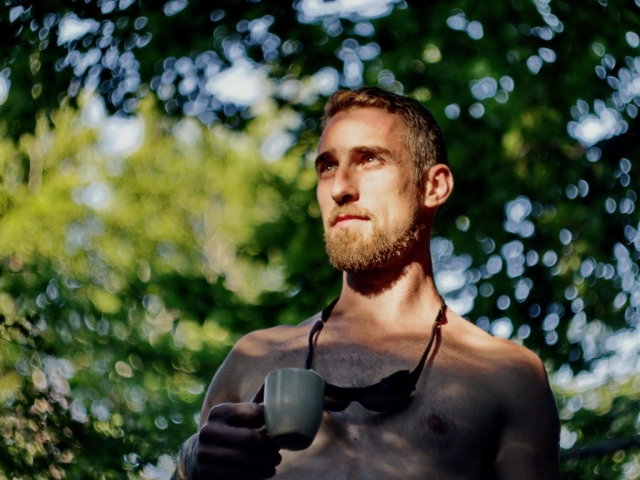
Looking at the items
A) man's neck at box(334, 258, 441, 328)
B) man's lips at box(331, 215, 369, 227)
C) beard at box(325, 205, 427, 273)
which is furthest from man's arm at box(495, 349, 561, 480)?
man's lips at box(331, 215, 369, 227)

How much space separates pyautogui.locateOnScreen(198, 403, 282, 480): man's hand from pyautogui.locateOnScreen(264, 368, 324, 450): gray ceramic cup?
6cm

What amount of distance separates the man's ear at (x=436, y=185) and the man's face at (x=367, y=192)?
72mm

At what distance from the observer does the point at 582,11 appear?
5484 millimetres

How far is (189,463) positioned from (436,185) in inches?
51.5

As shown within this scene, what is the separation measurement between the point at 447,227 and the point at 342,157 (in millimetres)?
2915

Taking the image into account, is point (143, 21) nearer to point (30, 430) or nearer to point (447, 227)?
point (447, 227)

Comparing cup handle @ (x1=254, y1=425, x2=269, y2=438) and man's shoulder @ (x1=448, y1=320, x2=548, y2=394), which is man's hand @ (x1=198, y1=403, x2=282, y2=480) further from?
man's shoulder @ (x1=448, y1=320, x2=548, y2=394)

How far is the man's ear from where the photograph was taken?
3391 mm

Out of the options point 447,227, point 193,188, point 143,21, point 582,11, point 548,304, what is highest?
point 143,21

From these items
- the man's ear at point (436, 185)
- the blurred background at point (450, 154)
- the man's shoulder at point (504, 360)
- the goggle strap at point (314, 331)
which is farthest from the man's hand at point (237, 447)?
the blurred background at point (450, 154)

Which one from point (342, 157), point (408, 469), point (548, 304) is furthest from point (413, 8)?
point (408, 469)

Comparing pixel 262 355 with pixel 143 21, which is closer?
pixel 262 355

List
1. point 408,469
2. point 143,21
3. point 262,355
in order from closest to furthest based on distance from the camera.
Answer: point 408,469 < point 262,355 < point 143,21

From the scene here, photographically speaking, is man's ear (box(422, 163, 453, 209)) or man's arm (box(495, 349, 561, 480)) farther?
man's ear (box(422, 163, 453, 209))
